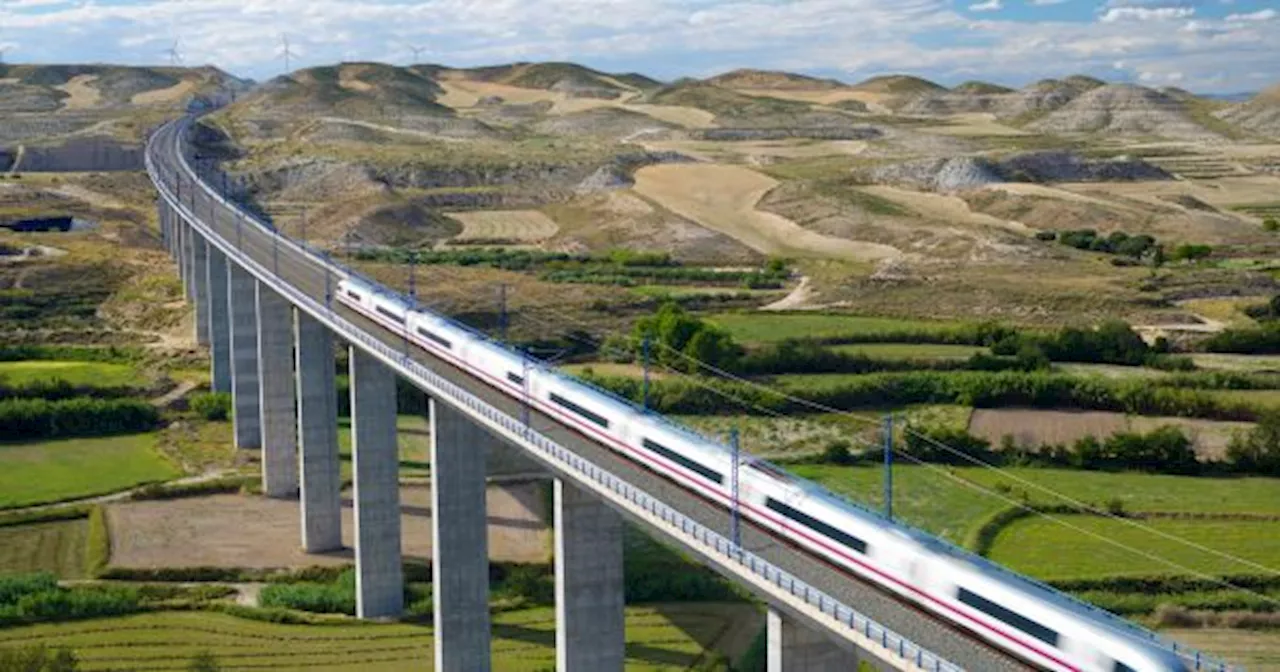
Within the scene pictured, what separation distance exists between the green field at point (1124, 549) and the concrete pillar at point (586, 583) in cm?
2168

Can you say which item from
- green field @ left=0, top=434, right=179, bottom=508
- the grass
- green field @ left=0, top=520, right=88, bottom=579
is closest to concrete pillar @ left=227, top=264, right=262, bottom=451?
green field @ left=0, top=434, right=179, bottom=508

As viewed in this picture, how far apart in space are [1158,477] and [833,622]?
44.8 m

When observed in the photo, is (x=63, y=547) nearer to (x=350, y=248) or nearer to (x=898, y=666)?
(x=898, y=666)

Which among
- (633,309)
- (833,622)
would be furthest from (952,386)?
(833,622)

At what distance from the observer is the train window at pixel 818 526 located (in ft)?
101

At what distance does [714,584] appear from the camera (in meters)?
53.6

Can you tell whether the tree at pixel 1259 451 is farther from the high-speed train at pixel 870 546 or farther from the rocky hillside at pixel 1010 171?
the rocky hillside at pixel 1010 171

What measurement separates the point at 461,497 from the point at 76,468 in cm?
3545

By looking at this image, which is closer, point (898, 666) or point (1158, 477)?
point (898, 666)

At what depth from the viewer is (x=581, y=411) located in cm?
4262

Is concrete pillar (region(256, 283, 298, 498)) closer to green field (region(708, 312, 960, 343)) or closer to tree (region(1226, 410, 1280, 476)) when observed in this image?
green field (region(708, 312, 960, 343))

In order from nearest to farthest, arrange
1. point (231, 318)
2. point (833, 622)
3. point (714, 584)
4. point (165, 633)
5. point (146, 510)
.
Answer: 1. point (833, 622)
2. point (165, 633)
3. point (714, 584)
4. point (146, 510)
5. point (231, 318)

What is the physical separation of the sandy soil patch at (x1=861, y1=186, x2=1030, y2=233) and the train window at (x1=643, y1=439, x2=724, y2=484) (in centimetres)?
11790

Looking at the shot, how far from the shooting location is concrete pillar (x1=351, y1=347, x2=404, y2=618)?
175 ft
